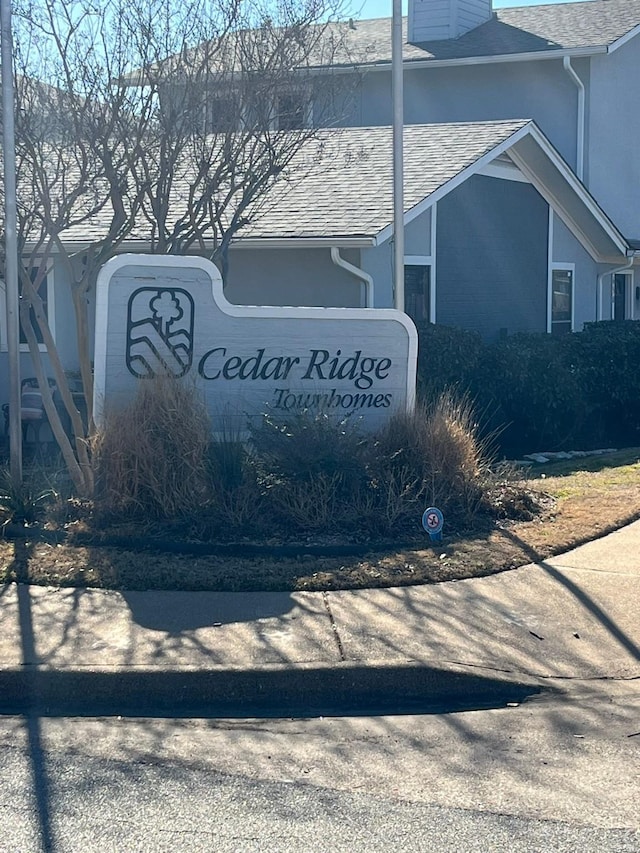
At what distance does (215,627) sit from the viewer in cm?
682

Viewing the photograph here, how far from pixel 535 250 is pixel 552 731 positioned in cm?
1454

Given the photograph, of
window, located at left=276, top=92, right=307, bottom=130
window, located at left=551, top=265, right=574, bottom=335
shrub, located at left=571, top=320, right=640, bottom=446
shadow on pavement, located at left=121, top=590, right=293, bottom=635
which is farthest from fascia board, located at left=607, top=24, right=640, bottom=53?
shadow on pavement, located at left=121, top=590, right=293, bottom=635

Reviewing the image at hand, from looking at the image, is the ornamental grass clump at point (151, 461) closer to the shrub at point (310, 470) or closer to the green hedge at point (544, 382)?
the shrub at point (310, 470)

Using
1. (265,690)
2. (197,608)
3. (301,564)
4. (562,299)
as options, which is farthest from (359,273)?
(265,690)

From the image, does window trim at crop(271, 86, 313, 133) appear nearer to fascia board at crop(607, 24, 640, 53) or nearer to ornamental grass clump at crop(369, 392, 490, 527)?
ornamental grass clump at crop(369, 392, 490, 527)

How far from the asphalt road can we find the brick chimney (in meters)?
20.8

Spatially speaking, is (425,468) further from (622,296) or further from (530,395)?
(622,296)

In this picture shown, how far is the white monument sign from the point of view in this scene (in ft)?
31.2

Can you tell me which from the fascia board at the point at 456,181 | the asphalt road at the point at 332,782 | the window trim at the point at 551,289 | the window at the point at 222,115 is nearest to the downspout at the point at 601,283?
the window trim at the point at 551,289

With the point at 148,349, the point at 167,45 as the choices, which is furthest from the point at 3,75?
the point at 148,349

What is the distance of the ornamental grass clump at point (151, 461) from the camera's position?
8844mm

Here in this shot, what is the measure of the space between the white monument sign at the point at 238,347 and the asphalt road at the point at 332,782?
14.3 ft

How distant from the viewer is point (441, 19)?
79.9ft

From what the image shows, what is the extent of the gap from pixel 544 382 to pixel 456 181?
3.14 meters
